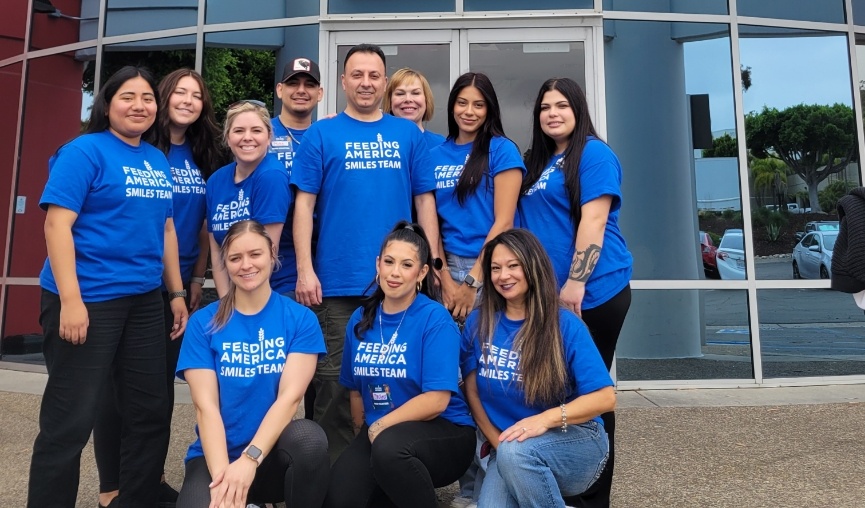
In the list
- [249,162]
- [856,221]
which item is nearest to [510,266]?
[249,162]

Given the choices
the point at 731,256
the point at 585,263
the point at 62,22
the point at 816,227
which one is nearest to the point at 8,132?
the point at 62,22

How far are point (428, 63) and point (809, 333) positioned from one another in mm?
3985

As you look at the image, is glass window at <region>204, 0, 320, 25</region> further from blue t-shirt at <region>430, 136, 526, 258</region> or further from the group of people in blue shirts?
blue t-shirt at <region>430, 136, 526, 258</region>

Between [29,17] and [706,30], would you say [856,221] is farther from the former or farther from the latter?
[29,17]

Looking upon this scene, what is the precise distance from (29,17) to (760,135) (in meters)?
7.28

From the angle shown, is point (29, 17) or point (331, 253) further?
point (29, 17)

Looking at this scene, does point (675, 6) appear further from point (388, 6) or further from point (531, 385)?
point (531, 385)

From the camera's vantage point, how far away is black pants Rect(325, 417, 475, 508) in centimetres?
239

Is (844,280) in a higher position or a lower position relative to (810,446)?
higher

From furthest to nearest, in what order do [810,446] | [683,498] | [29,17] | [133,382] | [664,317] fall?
[29,17], [664,317], [810,446], [683,498], [133,382]

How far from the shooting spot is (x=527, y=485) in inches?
90.2

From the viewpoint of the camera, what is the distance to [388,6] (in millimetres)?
6027

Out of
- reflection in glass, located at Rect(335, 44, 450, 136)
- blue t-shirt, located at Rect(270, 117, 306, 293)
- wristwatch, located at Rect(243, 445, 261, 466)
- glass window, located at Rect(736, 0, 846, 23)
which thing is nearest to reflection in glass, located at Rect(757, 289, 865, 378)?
glass window, located at Rect(736, 0, 846, 23)

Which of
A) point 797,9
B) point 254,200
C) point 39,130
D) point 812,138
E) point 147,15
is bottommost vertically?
point 254,200
